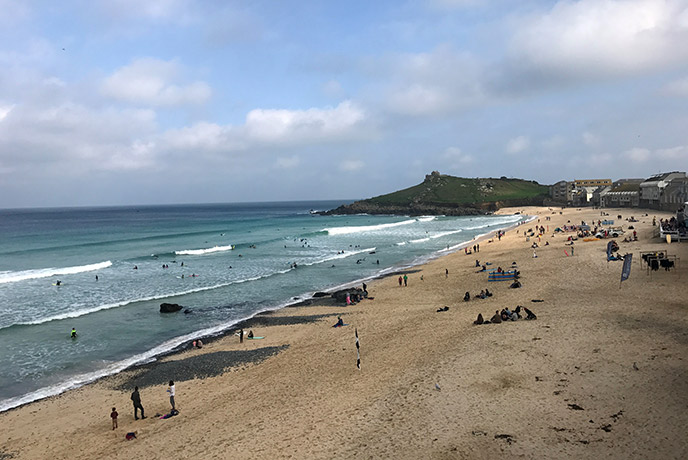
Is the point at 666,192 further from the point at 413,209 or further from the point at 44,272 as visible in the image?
the point at 44,272

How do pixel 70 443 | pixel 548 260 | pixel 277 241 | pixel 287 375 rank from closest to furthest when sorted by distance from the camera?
pixel 70 443, pixel 287 375, pixel 548 260, pixel 277 241

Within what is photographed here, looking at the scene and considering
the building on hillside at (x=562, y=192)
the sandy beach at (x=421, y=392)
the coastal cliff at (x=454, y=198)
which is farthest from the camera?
the coastal cliff at (x=454, y=198)

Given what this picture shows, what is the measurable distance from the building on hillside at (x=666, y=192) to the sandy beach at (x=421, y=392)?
5607 cm

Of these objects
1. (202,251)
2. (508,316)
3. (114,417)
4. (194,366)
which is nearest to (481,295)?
(508,316)

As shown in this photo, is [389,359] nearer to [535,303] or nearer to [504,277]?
[535,303]

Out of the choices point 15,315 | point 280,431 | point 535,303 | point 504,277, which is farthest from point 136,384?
point 504,277

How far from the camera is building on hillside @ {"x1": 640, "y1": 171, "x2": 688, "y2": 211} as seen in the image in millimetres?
67438

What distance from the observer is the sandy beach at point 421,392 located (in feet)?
34.2

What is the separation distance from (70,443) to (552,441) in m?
13.4

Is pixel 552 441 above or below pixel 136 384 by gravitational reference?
above

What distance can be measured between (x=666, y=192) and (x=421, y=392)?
81.6 metres

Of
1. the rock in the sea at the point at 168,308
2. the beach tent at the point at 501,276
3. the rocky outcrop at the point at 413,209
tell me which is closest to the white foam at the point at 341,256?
the rock in the sea at the point at 168,308

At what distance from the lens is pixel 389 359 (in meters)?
16.8

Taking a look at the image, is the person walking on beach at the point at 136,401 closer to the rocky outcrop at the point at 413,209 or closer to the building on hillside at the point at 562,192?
the rocky outcrop at the point at 413,209
